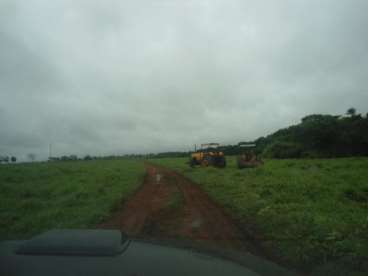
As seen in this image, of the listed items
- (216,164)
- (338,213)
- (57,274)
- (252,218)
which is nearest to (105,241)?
(57,274)

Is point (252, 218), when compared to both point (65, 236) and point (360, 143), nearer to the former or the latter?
point (65, 236)

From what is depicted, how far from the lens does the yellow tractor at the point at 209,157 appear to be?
25750mm

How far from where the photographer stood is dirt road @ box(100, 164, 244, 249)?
6051 mm

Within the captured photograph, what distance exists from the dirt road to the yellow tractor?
49.1 ft

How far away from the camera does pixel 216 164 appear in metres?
25.7

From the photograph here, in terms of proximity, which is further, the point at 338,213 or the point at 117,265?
the point at 338,213

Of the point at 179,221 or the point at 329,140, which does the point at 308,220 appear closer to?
the point at 179,221

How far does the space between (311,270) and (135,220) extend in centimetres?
495

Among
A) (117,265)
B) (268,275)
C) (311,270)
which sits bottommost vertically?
(311,270)

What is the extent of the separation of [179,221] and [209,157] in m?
19.1

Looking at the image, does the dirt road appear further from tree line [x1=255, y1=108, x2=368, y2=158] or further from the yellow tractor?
tree line [x1=255, y1=108, x2=368, y2=158]

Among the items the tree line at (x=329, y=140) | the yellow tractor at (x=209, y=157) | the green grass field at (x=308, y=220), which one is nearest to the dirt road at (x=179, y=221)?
the green grass field at (x=308, y=220)

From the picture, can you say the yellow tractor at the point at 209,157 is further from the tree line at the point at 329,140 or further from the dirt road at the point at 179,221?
the tree line at the point at 329,140

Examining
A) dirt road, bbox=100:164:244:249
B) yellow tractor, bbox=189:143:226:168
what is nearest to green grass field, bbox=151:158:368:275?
dirt road, bbox=100:164:244:249
